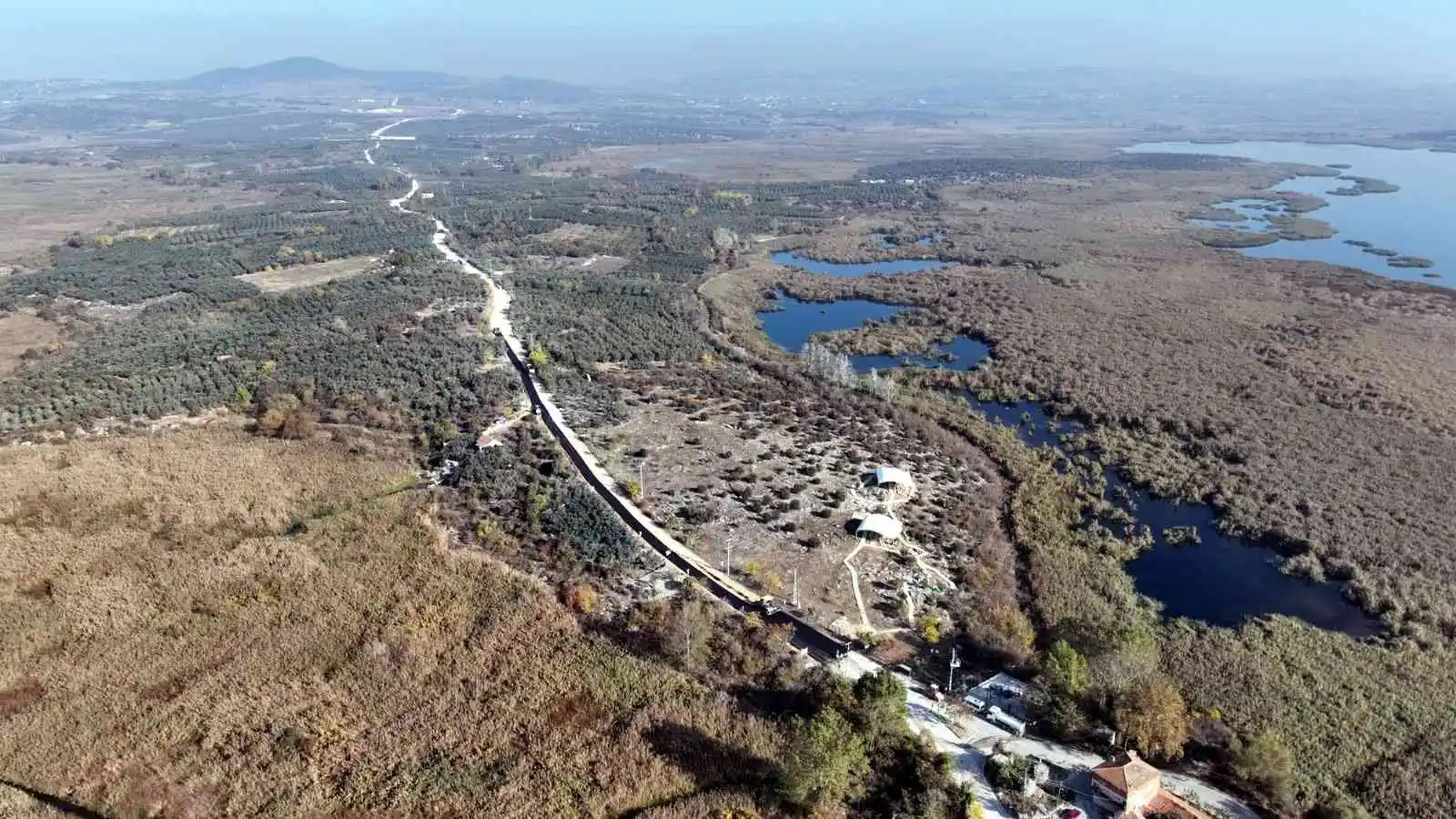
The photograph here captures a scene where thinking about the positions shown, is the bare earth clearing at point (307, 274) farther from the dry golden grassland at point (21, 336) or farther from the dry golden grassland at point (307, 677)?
the dry golden grassland at point (307, 677)

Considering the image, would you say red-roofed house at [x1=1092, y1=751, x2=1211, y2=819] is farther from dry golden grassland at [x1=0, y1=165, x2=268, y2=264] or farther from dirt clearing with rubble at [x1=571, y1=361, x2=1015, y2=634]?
dry golden grassland at [x1=0, y1=165, x2=268, y2=264]

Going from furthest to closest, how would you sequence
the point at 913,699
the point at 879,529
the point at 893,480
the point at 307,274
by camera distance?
the point at 307,274
the point at 893,480
the point at 879,529
the point at 913,699

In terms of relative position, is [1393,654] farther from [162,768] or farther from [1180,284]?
[1180,284]

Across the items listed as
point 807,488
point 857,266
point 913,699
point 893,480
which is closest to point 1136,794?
point 913,699

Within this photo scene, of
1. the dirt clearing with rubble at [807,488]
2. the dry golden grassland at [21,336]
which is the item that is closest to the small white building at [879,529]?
the dirt clearing with rubble at [807,488]

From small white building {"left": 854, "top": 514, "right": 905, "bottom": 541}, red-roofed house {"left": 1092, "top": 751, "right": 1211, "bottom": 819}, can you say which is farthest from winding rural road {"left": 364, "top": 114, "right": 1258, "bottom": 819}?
small white building {"left": 854, "top": 514, "right": 905, "bottom": 541}

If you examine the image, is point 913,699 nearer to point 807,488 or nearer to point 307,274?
point 807,488
